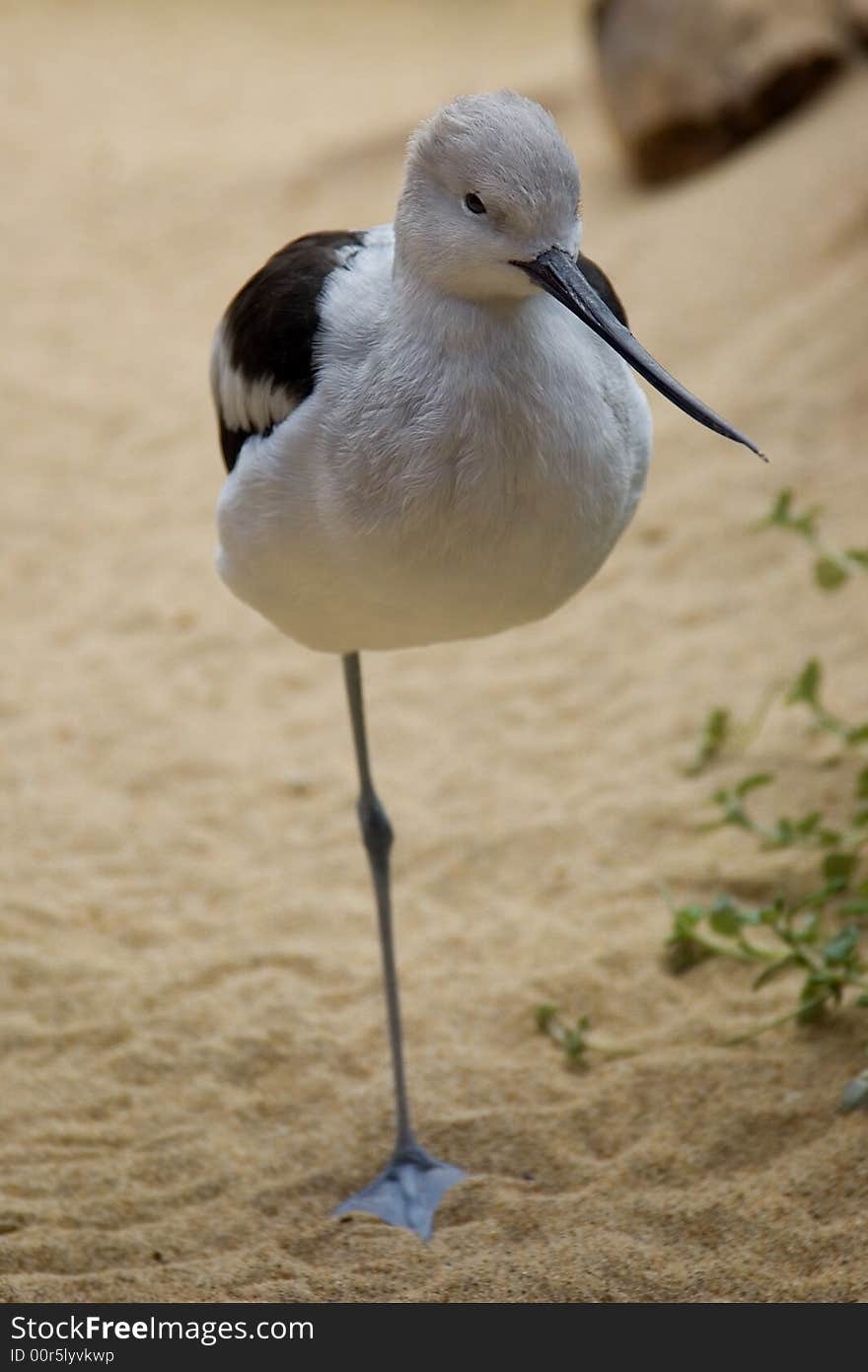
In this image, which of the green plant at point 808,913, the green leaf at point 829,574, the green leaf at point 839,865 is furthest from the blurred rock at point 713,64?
the green leaf at point 839,865

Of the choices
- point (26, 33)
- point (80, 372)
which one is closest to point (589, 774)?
point (80, 372)

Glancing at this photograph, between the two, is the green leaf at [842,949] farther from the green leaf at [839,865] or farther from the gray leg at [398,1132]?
the gray leg at [398,1132]

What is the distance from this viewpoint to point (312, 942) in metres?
3.83

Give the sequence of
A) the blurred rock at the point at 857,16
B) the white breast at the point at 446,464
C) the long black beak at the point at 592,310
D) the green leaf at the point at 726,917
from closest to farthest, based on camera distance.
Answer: the long black beak at the point at 592,310
the white breast at the point at 446,464
the green leaf at the point at 726,917
the blurred rock at the point at 857,16

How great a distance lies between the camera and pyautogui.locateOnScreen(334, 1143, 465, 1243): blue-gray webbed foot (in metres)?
2.85

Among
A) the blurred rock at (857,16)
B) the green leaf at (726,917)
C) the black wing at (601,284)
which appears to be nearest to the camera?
the black wing at (601,284)

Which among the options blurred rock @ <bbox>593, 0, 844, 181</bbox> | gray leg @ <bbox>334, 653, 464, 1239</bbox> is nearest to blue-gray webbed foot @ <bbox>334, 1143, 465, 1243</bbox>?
gray leg @ <bbox>334, 653, 464, 1239</bbox>

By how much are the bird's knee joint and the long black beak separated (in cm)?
133

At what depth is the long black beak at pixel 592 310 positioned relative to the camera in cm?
201

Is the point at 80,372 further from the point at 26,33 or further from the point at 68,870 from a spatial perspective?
the point at 26,33

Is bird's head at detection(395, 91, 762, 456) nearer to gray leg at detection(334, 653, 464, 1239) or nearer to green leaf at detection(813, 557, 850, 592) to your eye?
gray leg at detection(334, 653, 464, 1239)

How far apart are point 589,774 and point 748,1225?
70.2 inches

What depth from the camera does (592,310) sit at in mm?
2055

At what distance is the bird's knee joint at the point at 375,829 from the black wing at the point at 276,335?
0.78 metres
